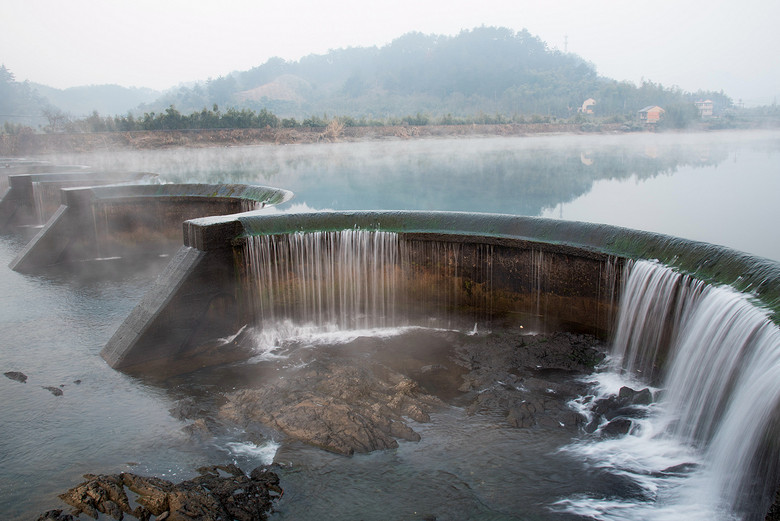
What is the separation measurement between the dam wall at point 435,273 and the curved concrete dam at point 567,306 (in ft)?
0.08

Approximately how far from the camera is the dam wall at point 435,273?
9.02 metres

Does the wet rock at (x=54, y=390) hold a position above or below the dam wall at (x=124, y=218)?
below

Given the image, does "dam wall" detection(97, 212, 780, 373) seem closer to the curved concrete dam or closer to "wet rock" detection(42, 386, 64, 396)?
the curved concrete dam

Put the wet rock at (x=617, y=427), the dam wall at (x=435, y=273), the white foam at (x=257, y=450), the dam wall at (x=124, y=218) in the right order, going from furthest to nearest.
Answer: the dam wall at (x=124, y=218)
the dam wall at (x=435, y=273)
the wet rock at (x=617, y=427)
the white foam at (x=257, y=450)

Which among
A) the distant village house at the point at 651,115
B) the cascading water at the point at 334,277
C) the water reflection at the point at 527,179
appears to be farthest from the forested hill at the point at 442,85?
the cascading water at the point at 334,277

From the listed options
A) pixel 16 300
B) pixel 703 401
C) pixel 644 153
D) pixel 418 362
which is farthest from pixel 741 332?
pixel 644 153

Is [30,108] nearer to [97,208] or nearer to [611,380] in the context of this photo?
[97,208]

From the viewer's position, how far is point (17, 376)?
339 inches

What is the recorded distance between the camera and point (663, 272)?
7863 millimetres

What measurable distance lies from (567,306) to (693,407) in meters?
3.05

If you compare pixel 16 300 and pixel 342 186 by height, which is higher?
pixel 342 186

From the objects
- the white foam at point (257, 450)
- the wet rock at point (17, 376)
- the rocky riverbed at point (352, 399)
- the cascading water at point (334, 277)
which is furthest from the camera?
the cascading water at point (334, 277)

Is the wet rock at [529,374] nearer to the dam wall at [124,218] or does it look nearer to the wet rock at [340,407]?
the wet rock at [340,407]

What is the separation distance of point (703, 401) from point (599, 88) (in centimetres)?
10405
